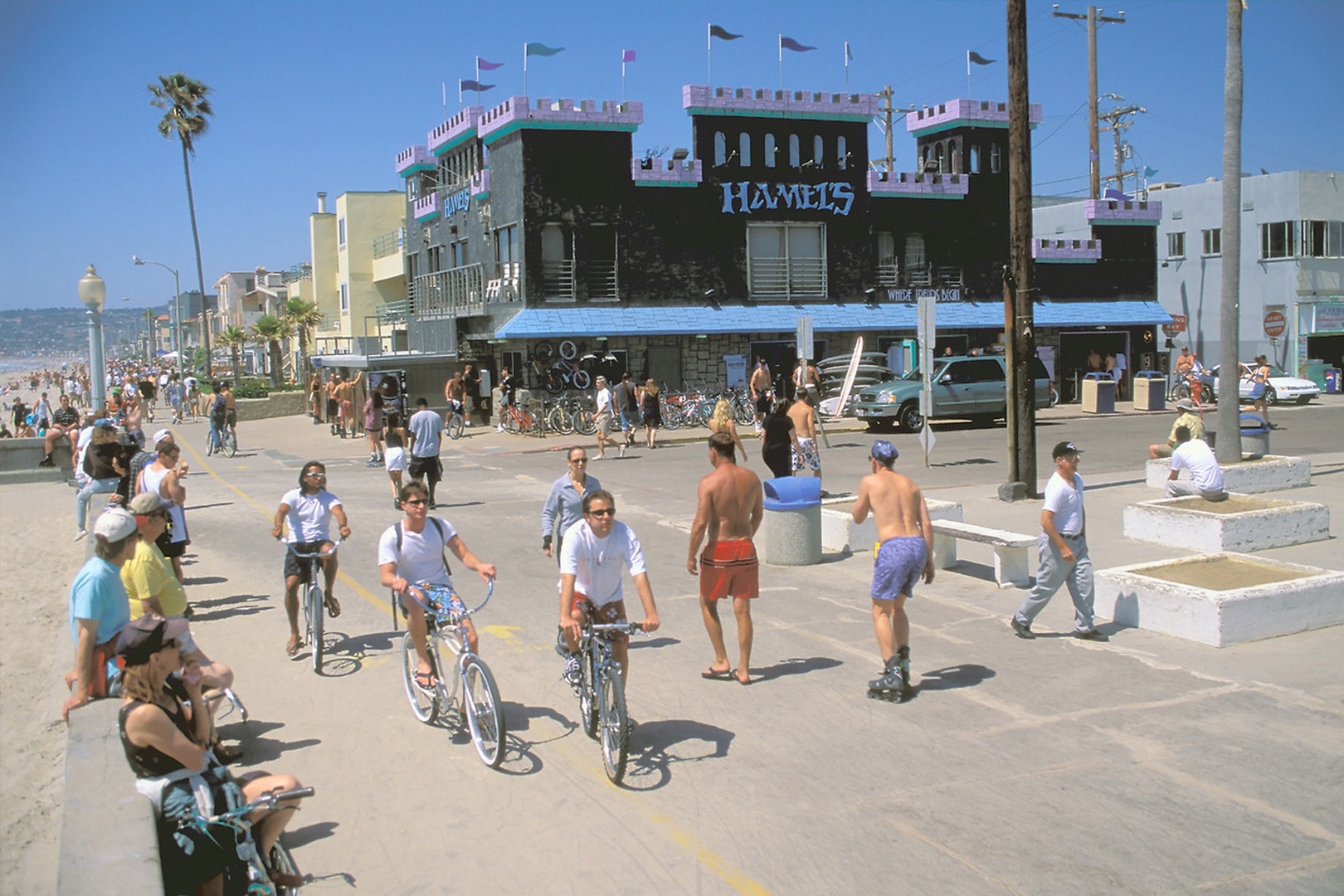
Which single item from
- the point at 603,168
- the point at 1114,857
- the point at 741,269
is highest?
the point at 603,168

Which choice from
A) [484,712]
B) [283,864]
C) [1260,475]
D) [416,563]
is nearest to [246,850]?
[283,864]

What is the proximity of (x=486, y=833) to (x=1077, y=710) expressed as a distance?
4070 millimetres

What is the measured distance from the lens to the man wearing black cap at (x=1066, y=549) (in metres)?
9.12

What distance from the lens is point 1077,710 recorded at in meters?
7.66

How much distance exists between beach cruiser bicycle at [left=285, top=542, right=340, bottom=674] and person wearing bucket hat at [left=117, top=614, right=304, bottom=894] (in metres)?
3.90

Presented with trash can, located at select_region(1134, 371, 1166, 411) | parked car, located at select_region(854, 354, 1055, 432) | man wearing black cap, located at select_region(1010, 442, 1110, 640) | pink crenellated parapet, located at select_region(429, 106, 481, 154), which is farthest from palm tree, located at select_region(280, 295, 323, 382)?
man wearing black cap, located at select_region(1010, 442, 1110, 640)

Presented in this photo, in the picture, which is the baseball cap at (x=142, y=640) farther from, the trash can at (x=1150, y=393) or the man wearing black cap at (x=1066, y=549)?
the trash can at (x=1150, y=393)

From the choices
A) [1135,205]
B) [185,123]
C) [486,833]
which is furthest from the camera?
[185,123]

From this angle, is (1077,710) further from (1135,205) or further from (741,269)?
(1135,205)

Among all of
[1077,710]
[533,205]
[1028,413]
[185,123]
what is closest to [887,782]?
[1077,710]

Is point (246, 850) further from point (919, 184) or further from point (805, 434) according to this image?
point (919, 184)

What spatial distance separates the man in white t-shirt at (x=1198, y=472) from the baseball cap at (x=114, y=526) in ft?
36.7

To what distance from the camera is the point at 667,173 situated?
33.5 metres

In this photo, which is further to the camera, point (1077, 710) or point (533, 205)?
point (533, 205)
